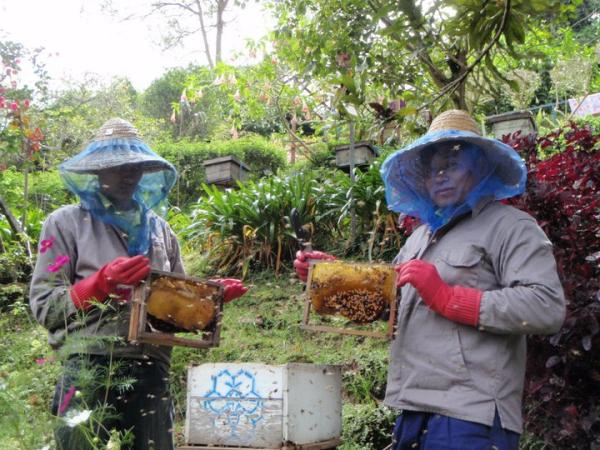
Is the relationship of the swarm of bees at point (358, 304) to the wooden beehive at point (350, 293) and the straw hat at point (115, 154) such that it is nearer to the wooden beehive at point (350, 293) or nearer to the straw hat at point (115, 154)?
the wooden beehive at point (350, 293)

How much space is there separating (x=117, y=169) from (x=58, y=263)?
1.45 feet

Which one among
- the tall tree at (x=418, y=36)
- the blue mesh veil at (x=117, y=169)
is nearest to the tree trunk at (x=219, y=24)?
the tall tree at (x=418, y=36)

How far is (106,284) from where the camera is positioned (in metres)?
2.44

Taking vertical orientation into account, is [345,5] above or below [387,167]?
above

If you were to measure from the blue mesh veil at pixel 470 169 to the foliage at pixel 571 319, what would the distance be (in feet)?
2.53

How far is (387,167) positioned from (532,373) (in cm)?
127

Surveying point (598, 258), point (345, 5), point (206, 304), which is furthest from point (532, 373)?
point (345, 5)

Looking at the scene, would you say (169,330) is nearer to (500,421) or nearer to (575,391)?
(500,421)

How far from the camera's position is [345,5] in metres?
4.60

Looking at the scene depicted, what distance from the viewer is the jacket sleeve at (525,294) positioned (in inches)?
81.3

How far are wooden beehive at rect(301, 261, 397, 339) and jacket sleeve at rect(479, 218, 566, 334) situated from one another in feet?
1.45

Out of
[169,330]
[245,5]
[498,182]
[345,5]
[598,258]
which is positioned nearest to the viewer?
[498,182]

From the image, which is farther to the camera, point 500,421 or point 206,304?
point 206,304

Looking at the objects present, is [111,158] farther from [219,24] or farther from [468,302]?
[219,24]
